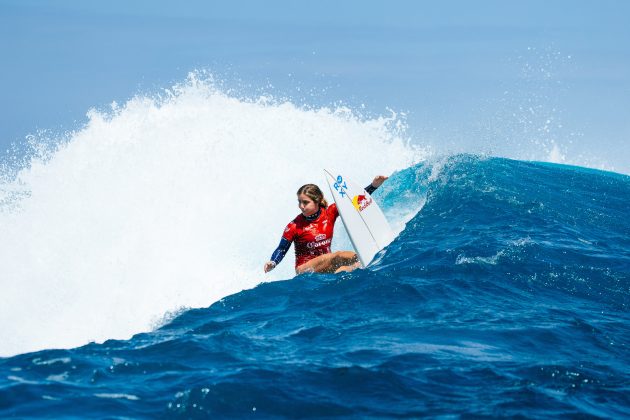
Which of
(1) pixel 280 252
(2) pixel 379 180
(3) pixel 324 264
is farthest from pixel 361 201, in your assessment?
(1) pixel 280 252

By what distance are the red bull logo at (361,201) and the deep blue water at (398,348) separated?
73cm

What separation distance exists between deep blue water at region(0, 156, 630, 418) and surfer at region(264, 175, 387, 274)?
0.61 m

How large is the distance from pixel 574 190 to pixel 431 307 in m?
8.20

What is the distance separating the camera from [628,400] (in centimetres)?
490

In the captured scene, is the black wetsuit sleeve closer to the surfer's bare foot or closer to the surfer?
the surfer

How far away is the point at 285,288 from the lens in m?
8.06

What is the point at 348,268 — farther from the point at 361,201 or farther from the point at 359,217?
the point at 361,201

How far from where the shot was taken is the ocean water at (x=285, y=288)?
4.88 meters

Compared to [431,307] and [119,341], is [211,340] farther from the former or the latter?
[431,307]

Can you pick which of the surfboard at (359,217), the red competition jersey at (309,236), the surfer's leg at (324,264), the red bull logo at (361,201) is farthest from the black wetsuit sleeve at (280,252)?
the red bull logo at (361,201)

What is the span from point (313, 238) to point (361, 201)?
44.4 inches

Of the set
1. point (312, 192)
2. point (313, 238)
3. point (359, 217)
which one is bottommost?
point (313, 238)

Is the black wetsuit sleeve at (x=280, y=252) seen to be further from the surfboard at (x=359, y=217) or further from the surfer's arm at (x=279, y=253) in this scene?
the surfboard at (x=359, y=217)

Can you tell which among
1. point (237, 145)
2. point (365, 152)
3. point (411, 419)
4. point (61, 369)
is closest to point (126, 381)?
point (61, 369)
